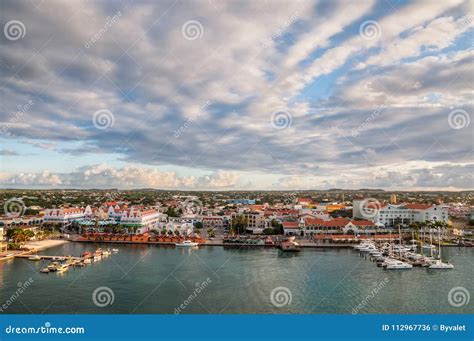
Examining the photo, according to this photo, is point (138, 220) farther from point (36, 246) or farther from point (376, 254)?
point (376, 254)

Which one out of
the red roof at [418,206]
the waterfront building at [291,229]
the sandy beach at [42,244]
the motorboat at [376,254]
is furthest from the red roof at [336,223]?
the sandy beach at [42,244]

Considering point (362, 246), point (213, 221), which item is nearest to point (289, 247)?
point (362, 246)

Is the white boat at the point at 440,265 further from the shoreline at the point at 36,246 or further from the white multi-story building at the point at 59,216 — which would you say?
the white multi-story building at the point at 59,216

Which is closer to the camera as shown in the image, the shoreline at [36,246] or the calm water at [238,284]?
the calm water at [238,284]

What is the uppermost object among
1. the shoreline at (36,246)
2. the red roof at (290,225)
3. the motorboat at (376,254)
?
the red roof at (290,225)

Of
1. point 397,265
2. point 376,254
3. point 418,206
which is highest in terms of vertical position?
point 418,206

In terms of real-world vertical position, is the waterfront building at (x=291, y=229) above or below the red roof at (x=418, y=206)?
below

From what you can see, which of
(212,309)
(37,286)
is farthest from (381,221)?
(37,286)

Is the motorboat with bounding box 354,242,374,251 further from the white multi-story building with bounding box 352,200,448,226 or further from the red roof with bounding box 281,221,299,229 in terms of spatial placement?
the white multi-story building with bounding box 352,200,448,226
